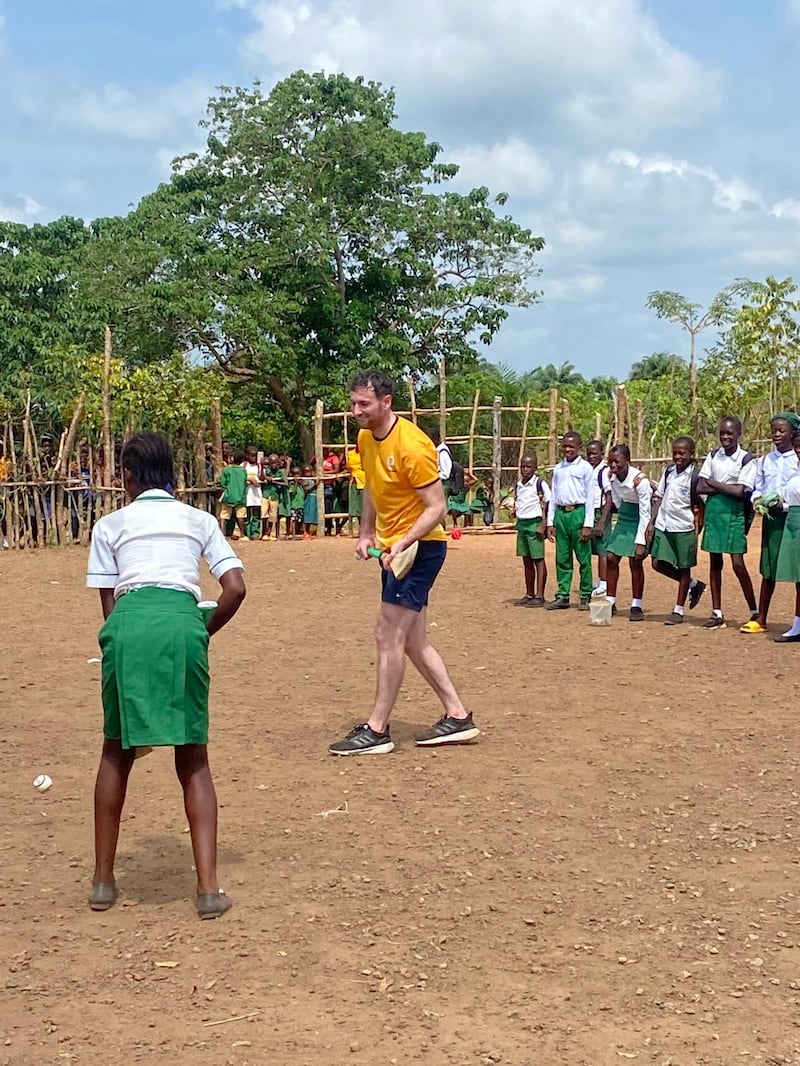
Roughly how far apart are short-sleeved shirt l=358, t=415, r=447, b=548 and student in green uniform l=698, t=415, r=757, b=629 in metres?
4.39

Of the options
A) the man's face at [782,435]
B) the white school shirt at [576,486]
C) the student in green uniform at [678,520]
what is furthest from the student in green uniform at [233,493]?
the man's face at [782,435]

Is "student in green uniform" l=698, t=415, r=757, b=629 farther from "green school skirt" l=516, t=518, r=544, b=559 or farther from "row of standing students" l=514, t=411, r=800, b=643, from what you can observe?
"green school skirt" l=516, t=518, r=544, b=559

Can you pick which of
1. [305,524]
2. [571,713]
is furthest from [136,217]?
[571,713]

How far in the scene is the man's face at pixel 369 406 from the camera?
19.9ft

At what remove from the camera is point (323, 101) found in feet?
A: 87.7

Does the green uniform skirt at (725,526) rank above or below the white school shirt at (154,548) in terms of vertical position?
below

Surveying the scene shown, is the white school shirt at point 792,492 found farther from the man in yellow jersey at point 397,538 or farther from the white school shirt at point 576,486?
the man in yellow jersey at point 397,538

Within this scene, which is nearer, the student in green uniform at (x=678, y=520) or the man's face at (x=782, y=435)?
the man's face at (x=782, y=435)

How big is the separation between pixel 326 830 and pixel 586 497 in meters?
6.71

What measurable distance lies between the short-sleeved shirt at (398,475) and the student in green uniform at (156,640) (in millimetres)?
1939

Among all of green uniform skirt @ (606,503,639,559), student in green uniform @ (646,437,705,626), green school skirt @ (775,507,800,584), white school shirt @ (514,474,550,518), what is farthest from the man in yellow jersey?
white school shirt @ (514,474,550,518)

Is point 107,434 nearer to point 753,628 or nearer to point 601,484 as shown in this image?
point 601,484

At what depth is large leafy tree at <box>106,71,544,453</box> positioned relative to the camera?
1006 inches

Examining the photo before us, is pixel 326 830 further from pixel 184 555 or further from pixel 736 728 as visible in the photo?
pixel 736 728
